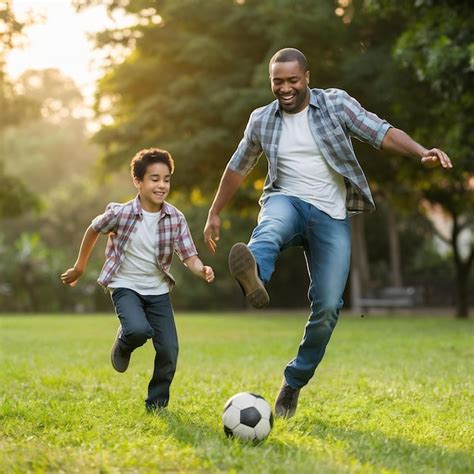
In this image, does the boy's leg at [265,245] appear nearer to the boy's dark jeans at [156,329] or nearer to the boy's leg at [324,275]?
the boy's leg at [324,275]

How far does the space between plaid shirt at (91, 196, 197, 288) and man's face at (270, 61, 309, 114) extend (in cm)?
103

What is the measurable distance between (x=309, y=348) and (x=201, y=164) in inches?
641

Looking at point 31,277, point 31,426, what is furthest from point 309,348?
point 31,277

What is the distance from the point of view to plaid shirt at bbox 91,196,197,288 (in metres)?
5.76

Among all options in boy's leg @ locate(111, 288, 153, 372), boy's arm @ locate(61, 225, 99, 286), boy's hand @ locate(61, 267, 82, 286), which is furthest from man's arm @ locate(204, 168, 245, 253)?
boy's hand @ locate(61, 267, 82, 286)

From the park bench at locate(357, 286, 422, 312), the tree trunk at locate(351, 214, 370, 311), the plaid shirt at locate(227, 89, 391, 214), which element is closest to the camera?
the plaid shirt at locate(227, 89, 391, 214)

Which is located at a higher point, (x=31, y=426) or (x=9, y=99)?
(x=9, y=99)

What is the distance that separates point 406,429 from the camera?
17.4 ft

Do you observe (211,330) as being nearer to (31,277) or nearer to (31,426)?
(31,426)

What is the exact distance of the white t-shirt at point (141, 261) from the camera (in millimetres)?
5797

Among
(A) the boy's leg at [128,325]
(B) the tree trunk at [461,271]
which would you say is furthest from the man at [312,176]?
(B) the tree trunk at [461,271]

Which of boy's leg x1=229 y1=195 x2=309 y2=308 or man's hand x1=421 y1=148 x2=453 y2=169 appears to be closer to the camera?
boy's leg x1=229 y1=195 x2=309 y2=308

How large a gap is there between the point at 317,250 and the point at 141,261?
3.86 feet

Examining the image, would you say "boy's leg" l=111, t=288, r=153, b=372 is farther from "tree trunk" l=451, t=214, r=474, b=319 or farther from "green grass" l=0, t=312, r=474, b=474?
"tree trunk" l=451, t=214, r=474, b=319
